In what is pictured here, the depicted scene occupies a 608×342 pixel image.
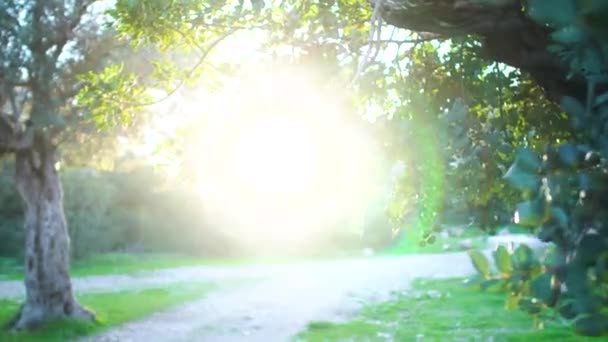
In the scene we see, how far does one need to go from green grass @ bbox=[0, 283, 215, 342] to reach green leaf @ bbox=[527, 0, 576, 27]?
13794mm

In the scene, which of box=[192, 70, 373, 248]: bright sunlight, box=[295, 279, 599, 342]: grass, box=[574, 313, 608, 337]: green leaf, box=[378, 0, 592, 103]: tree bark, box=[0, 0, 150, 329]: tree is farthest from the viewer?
box=[0, 0, 150, 329]: tree

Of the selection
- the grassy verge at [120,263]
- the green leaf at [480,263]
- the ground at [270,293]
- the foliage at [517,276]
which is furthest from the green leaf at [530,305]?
the grassy verge at [120,263]

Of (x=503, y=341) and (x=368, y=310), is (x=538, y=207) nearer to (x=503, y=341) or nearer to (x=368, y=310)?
(x=503, y=341)

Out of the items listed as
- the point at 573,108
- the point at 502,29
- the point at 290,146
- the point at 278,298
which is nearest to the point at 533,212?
the point at 573,108

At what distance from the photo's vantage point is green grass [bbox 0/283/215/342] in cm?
1495

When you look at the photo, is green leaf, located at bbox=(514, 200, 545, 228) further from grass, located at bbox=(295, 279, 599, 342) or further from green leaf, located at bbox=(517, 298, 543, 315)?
grass, located at bbox=(295, 279, 599, 342)

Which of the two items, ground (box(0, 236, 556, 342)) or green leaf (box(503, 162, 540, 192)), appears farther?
ground (box(0, 236, 556, 342))

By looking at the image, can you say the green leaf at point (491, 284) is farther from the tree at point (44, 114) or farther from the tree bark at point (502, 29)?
Result: the tree at point (44, 114)

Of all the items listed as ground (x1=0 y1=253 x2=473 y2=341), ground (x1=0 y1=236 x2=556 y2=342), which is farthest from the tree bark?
ground (x1=0 y1=236 x2=556 y2=342)

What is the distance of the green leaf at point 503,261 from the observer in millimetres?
2127

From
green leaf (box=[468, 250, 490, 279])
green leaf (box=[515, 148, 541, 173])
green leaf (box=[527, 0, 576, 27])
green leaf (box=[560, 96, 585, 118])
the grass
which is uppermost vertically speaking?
green leaf (box=[527, 0, 576, 27])

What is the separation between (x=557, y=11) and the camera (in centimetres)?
166

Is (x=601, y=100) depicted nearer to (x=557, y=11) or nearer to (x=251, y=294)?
(x=557, y=11)

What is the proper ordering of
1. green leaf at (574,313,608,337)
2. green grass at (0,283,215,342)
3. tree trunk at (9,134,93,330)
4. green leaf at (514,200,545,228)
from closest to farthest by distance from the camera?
green leaf at (574,313,608,337)
green leaf at (514,200,545,228)
green grass at (0,283,215,342)
tree trunk at (9,134,93,330)
